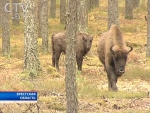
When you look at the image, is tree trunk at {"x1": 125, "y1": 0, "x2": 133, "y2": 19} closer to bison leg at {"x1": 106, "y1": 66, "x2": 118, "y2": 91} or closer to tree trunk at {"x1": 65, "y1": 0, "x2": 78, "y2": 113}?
bison leg at {"x1": 106, "y1": 66, "x2": 118, "y2": 91}

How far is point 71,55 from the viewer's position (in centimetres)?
764

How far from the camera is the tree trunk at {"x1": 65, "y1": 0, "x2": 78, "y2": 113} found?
7504 millimetres

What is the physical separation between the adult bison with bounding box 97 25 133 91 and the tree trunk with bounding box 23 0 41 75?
9.08ft

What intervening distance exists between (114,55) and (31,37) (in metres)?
Answer: 3.51

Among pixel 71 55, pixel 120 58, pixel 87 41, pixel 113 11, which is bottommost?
pixel 87 41

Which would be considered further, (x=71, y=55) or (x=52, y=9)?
(x=52, y=9)

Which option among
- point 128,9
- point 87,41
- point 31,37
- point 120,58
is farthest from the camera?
point 128,9

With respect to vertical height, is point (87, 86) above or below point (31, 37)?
below

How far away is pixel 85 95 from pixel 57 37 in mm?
8266

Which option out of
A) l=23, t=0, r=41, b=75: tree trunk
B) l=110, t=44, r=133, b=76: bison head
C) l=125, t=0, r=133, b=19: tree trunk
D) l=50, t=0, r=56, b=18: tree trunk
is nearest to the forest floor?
l=23, t=0, r=41, b=75: tree trunk

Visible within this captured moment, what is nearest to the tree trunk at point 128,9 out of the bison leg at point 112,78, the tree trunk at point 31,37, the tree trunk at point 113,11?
the tree trunk at point 113,11

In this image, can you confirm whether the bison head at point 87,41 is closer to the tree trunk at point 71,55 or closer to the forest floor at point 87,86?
the forest floor at point 87,86

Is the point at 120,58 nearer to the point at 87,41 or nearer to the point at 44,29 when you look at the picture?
→ the point at 87,41

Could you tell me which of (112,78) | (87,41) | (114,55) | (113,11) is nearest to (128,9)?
(113,11)
